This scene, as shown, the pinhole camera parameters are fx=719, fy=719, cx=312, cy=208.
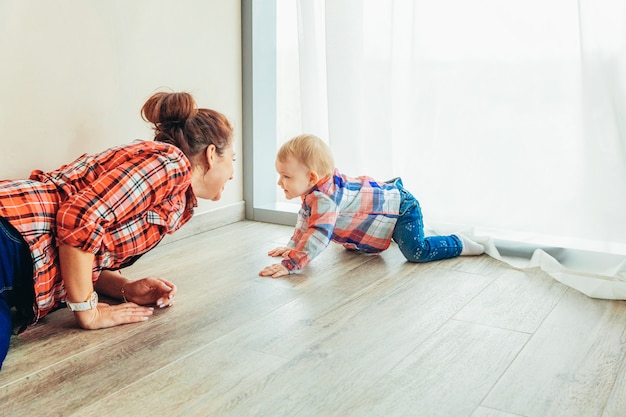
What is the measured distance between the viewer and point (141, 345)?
171 cm

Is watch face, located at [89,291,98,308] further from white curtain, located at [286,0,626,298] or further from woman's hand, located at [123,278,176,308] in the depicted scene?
white curtain, located at [286,0,626,298]

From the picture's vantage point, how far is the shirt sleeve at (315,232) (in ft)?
7.61

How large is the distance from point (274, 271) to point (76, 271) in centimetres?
74

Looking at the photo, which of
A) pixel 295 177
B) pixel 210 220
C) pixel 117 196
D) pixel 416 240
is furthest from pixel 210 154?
pixel 210 220

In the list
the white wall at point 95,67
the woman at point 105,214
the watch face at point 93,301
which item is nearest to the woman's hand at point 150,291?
the woman at point 105,214

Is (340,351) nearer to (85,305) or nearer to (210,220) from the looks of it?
(85,305)

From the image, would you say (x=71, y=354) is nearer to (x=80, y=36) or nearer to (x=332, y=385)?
(x=332, y=385)

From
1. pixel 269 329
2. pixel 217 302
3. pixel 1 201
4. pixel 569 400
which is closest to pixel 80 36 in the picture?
pixel 1 201

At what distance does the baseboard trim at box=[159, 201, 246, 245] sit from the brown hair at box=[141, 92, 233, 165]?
2.61ft

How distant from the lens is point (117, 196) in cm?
170

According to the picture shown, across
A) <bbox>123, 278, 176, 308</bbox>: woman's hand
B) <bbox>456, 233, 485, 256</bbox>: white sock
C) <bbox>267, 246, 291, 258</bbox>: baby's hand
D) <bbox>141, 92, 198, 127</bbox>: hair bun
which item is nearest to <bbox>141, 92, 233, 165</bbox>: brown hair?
<bbox>141, 92, 198, 127</bbox>: hair bun

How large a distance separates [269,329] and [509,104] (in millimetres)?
1188

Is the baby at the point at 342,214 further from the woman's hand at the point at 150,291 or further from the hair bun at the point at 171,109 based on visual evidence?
the hair bun at the point at 171,109

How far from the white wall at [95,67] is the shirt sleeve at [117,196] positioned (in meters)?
0.54
